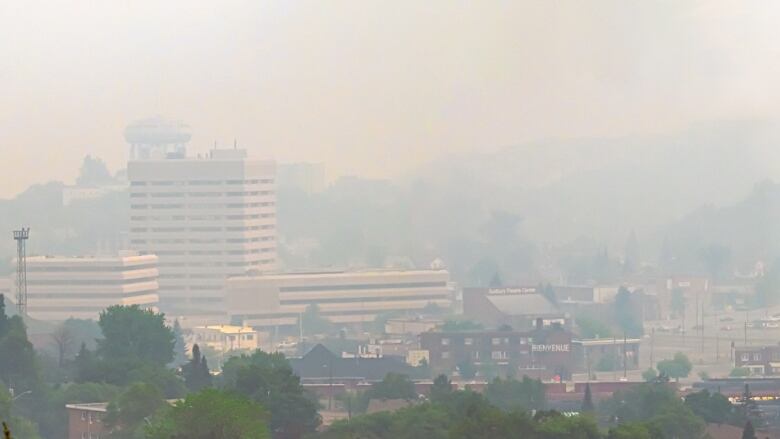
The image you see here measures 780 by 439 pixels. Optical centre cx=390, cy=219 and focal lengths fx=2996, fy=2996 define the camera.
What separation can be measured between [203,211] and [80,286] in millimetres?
13109

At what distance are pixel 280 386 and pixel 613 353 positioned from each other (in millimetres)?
33504

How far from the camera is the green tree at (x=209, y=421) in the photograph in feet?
123

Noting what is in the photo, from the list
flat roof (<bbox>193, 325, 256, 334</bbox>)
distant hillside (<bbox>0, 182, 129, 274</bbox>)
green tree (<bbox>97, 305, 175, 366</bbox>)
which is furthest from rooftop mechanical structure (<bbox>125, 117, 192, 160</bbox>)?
green tree (<bbox>97, 305, 175, 366</bbox>)

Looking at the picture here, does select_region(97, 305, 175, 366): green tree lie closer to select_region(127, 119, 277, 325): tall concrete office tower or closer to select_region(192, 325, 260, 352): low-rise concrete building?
select_region(192, 325, 260, 352): low-rise concrete building

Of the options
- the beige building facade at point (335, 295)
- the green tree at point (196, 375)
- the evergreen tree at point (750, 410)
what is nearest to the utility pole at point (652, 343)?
the beige building facade at point (335, 295)

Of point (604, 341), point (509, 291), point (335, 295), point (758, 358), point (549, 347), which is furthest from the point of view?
point (335, 295)

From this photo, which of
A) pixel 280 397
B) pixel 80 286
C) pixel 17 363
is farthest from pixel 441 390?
pixel 80 286

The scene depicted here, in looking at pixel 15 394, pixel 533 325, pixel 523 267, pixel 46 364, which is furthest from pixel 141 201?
pixel 15 394

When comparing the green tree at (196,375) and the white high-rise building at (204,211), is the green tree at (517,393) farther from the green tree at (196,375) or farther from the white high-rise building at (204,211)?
the white high-rise building at (204,211)

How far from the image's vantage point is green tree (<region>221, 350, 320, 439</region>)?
139 feet

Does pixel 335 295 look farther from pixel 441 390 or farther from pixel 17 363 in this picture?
pixel 17 363

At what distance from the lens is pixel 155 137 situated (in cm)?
11950

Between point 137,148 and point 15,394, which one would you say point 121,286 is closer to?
point 137,148

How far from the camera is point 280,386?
A: 43.6 meters
